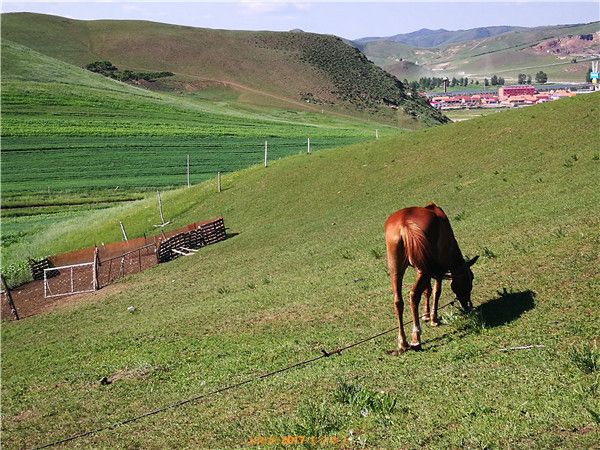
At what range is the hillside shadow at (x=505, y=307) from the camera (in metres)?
13.6

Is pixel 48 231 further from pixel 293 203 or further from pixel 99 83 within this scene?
pixel 99 83

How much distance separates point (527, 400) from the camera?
9.55m

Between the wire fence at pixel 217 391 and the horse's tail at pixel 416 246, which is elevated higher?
the horse's tail at pixel 416 246

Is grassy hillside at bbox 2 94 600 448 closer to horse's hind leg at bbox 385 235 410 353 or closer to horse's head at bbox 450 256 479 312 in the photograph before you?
horse's head at bbox 450 256 479 312

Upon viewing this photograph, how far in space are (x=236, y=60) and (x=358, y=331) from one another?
173 m

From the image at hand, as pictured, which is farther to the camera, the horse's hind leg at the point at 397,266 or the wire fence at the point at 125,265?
the wire fence at the point at 125,265

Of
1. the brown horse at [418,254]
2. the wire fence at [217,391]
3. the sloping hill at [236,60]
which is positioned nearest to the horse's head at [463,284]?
the brown horse at [418,254]

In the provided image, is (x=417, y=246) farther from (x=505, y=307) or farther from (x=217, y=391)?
(x=217, y=391)

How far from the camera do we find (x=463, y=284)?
14516 mm

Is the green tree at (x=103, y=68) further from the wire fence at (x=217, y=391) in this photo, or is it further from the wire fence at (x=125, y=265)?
the wire fence at (x=217, y=391)

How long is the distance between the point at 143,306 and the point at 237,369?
11.7 meters

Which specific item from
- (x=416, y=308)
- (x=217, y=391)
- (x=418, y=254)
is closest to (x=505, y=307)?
(x=416, y=308)

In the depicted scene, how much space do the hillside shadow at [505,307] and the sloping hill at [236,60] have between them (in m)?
140
